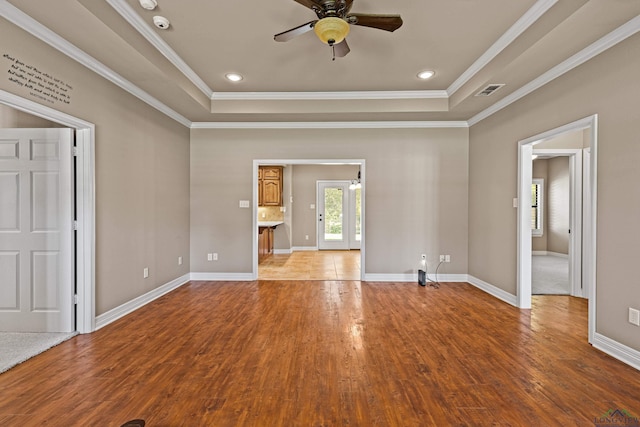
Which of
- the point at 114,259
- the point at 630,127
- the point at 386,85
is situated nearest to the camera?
the point at 630,127

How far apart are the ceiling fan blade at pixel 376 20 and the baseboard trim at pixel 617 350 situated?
3180mm

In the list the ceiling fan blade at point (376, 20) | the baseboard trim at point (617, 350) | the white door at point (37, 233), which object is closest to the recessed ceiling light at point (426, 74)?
the ceiling fan blade at point (376, 20)

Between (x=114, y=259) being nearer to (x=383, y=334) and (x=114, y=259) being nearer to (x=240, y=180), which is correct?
(x=240, y=180)

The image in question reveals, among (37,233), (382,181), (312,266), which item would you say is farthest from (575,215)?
(37,233)

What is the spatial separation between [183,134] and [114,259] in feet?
7.76

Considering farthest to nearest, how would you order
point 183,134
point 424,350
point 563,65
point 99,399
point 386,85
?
point 183,134, point 386,85, point 563,65, point 424,350, point 99,399

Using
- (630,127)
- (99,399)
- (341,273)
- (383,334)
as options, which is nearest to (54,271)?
(99,399)

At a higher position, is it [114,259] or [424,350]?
[114,259]

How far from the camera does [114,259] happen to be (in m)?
3.30

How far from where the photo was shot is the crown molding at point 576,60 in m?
2.33

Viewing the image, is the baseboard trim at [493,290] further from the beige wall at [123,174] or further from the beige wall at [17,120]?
the beige wall at [17,120]

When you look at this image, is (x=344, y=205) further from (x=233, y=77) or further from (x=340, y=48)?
(x=340, y=48)

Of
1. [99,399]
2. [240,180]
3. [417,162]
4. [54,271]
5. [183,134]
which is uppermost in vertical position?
[183,134]

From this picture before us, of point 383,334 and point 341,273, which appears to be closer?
point 383,334
